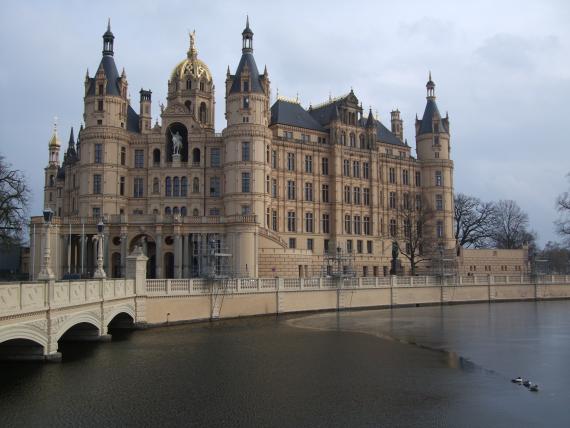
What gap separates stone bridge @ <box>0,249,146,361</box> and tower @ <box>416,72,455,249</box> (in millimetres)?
56675

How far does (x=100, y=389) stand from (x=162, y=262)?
125ft

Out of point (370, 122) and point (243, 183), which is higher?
point (370, 122)

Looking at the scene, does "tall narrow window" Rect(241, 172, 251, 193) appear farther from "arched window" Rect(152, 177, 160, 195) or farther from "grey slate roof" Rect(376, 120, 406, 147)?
"grey slate roof" Rect(376, 120, 406, 147)

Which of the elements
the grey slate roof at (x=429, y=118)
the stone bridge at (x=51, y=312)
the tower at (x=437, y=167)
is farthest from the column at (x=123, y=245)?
the grey slate roof at (x=429, y=118)

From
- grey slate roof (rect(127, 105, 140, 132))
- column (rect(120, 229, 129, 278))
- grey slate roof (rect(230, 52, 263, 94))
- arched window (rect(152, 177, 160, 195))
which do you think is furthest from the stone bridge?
grey slate roof (rect(127, 105, 140, 132))

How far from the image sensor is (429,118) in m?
87.6

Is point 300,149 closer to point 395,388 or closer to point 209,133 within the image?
point 209,133

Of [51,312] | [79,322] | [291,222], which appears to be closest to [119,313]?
[79,322]

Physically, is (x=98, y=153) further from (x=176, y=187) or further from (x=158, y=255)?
(x=158, y=255)

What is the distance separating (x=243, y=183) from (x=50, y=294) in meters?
42.9

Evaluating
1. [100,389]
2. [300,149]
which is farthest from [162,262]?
[100,389]

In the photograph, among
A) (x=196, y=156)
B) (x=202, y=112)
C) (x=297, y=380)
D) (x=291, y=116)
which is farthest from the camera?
(x=202, y=112)

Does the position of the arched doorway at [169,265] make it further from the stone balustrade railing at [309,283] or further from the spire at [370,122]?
the spire at [370,122]

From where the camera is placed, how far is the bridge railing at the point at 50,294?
21.2m
